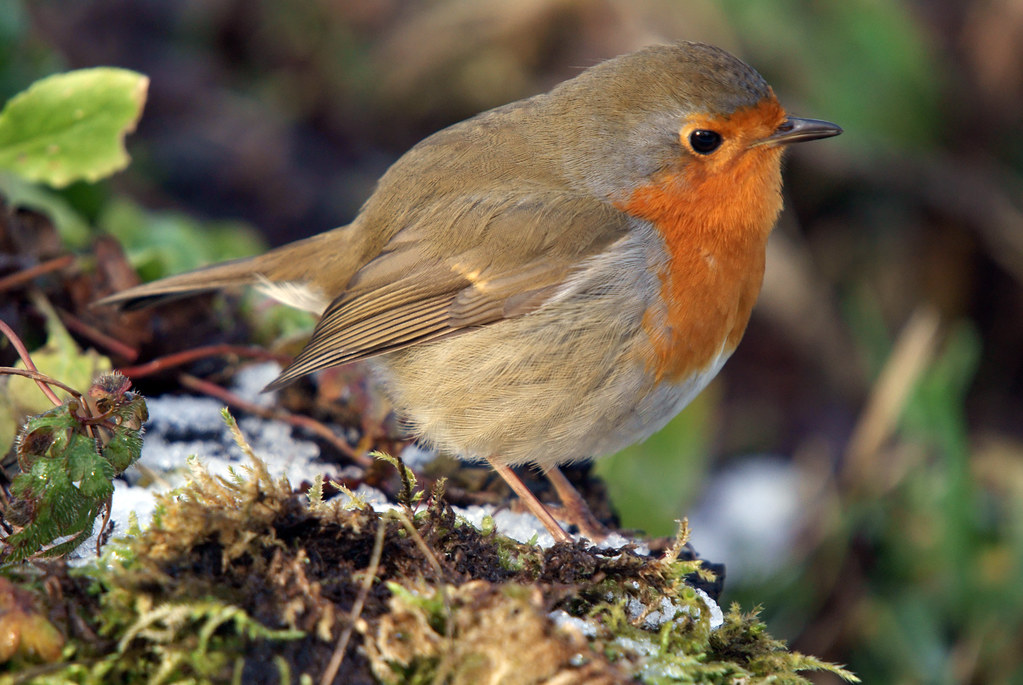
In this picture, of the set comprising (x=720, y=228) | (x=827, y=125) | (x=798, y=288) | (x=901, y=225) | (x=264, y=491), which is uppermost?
(x=901, y=225)

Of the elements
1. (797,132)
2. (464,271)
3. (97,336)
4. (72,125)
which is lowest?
(97,336)

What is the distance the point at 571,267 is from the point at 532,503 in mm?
601

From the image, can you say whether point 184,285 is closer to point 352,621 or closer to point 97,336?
point 97,336

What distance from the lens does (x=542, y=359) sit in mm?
2340

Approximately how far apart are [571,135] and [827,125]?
2.25 ft

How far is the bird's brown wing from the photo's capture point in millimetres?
2434

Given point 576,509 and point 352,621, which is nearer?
point 352,621

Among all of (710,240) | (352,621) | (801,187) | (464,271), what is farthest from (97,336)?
(801,187)

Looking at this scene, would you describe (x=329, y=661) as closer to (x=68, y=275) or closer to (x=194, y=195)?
(x=68, y=275)

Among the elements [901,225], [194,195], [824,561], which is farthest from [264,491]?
[901,225]

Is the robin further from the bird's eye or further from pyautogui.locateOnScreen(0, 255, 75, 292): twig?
pyautogui.locateOnScreen(0, 255, 75, 292): twig

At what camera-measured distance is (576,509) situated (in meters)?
2.39

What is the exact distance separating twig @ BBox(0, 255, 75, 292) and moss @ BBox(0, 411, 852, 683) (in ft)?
3.65

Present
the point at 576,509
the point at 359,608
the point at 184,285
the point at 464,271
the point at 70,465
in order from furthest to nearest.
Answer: the point at 184,285, the point at 464,271, the point at 576,509, the point at 70,465, the point at 359,608
